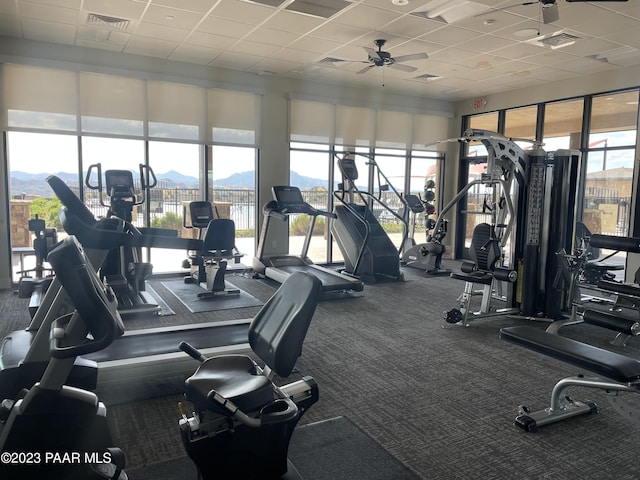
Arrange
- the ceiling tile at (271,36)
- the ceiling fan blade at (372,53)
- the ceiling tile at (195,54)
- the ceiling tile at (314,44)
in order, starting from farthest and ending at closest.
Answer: the ceiling tile at (195,54) < the ceiling tile at (314,44) < the ceiling fan blade at (372,53) < the ceiling tile at (271,36)

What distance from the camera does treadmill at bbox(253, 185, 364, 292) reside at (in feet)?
19.5

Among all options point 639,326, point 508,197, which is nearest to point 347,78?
point 508,197

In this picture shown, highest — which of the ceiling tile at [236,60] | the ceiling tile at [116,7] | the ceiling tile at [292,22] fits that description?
the ceiling tile at [236,60]

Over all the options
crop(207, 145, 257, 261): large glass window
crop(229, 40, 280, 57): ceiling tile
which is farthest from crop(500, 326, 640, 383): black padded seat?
crop(207, 145, 257, 261): large glass window

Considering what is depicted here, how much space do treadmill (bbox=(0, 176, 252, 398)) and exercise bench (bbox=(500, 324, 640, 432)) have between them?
1830 mm

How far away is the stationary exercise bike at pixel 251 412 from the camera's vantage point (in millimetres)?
1858

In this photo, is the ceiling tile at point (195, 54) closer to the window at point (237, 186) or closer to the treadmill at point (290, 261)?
the window at point (237, 186)

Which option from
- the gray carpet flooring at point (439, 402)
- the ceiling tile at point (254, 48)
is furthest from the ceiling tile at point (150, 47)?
the gray carpet flooring at point (439, 402)

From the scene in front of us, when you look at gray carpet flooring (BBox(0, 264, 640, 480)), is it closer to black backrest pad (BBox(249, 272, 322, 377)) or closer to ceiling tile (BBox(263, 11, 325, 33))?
black backrest pad (BBox(249, 272, 322, 377))

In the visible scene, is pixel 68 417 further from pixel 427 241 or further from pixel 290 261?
pixel 427 241

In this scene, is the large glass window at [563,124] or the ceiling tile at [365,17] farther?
the large glass window at [563,124]

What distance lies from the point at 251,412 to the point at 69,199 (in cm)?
246

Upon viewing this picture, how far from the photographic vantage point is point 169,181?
278 inches

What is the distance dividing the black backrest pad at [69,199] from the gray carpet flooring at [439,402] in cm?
131
